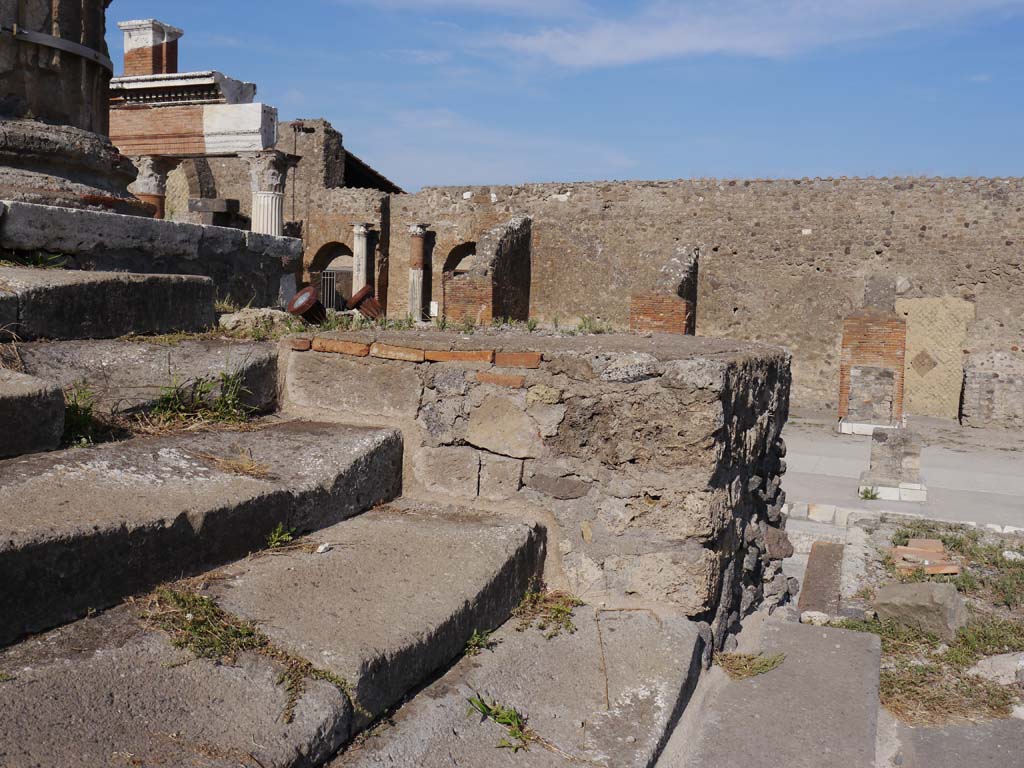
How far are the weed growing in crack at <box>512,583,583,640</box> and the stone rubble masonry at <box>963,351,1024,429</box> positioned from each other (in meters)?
13.4

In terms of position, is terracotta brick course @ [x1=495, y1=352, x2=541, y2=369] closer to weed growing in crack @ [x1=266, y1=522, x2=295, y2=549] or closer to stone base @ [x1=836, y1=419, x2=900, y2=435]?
weed growing in crack @ [x1=266, y1=522, x2=295, y2=549]

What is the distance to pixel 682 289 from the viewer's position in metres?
14.1

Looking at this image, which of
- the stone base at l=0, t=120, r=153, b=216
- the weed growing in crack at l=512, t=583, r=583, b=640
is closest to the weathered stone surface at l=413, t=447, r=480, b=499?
the weed growing in crack at l=512, t=583, r=583, b=640

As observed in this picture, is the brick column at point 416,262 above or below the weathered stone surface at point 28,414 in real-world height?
above

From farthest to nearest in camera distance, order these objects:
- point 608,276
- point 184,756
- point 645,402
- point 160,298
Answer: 1. point 608,276
2. point 160,298
3. point 645,402
4. point 184,756

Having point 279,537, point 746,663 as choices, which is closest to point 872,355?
point 746,663

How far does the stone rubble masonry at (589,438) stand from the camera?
7.68ft

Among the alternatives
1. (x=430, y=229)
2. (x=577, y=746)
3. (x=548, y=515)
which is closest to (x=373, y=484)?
(x=548, y=515)

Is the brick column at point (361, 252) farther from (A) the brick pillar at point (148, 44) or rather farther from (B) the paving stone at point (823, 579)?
(B) the paving stone at point (823, 579)

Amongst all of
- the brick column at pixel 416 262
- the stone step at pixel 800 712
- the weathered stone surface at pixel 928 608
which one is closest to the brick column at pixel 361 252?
the brick column at pixel 416 262

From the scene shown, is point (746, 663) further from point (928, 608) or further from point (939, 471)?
point (939, 471)

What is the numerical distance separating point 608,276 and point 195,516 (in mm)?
15223

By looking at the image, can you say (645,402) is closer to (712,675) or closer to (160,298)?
(712,675)

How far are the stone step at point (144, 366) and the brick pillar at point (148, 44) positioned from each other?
15178 mm
